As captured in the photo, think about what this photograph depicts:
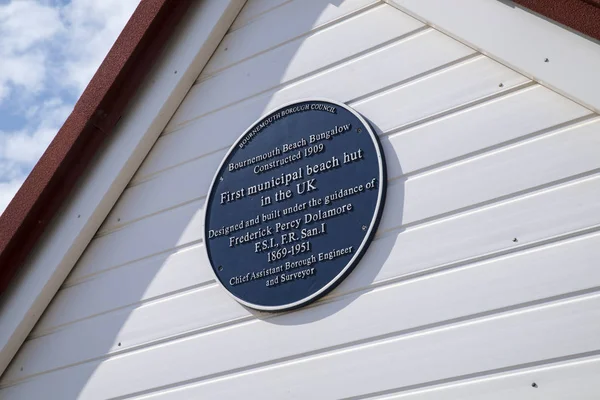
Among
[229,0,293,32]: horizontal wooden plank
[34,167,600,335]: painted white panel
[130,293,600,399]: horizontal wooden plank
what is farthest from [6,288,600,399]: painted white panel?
[229,0,293,32]: horizontal wooden plank

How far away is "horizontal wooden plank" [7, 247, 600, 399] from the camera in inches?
124

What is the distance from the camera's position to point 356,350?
3586 millimetres

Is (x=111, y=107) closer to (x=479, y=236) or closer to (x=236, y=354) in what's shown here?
(x=236, y=354)

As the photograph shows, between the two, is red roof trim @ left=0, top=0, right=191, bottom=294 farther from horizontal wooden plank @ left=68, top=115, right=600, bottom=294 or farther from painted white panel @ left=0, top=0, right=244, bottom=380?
horizontal wooden plank @ left=68, top=115, right=600, bottom=294

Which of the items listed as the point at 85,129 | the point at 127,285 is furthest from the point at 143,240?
the point at 85,129

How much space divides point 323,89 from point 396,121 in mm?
524

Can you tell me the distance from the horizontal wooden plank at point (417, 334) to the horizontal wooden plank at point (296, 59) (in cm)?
121

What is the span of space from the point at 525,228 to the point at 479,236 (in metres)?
0.20

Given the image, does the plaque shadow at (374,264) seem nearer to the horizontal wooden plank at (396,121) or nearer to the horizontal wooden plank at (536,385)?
the horizontal wooden plank at (396,121)

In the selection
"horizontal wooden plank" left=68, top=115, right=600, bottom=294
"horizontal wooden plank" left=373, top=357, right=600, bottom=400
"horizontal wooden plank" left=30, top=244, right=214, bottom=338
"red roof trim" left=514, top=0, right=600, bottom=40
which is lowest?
Answer: "horizontal wooden plank" left=30, top=244, right=214, bottom=338

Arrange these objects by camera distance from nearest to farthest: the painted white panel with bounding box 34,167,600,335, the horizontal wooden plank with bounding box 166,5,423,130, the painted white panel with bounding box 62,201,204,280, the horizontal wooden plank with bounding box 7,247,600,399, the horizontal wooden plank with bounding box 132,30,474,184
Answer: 1. the horizontal wooden plank with bounding box 7,247,600,399
2. the painted white panel with bounding box 34,167,600,335
3. the horizontal wooden plank with bounding box 132,30,474,184
4. the horizontal wooden plank with bounding box 166,5,423,130
5. the painted white panel with bounding box 62,201,204,280

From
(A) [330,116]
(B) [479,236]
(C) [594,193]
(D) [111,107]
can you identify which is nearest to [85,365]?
(D) [111,107]

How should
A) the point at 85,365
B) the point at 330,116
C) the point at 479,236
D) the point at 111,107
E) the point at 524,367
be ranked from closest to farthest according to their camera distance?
the point at 524,367, the point at 479,236, the point at 330,116, the point at 85,365, the point at 111,107

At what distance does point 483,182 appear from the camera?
3.52 metres
